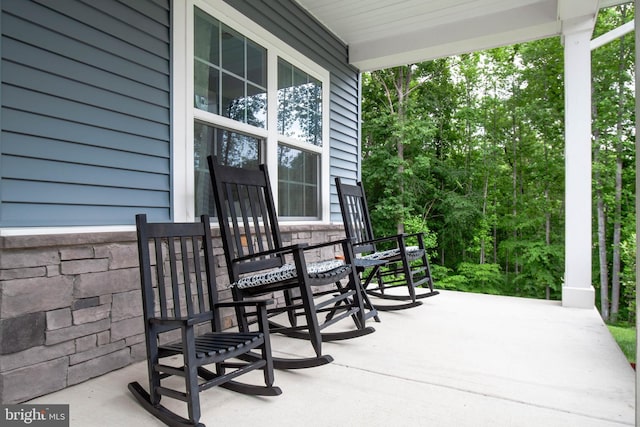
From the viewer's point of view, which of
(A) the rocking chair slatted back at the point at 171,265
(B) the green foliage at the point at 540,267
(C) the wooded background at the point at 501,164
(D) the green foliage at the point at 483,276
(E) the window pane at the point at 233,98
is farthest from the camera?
(D) the green foliage at the point at 483,276

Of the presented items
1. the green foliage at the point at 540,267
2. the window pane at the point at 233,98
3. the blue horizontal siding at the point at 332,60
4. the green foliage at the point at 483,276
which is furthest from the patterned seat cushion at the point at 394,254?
the green foliage at the point at 540,267

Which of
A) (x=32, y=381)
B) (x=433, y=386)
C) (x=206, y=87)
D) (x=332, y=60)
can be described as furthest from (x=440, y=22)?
(x=32, y=381)

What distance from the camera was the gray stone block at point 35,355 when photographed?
5.50ft

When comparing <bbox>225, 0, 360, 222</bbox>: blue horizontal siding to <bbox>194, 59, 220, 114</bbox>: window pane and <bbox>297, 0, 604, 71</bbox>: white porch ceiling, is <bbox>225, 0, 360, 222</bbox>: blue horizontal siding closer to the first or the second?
<bbox>297, 0, 604, 71</bbox>: white porch ceiling

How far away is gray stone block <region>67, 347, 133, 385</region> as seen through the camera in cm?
194

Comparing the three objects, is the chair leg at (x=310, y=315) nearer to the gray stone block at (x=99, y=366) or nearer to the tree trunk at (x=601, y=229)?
the gray stone block at (x=99, y=366)

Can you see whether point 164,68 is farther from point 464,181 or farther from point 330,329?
point 464,181

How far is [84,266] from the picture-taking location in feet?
6.50

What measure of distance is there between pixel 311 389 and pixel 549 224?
885 cm

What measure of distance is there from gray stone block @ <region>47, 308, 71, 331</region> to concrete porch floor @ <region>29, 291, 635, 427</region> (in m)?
0.31

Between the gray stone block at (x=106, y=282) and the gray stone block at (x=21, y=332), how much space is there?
0.66ft

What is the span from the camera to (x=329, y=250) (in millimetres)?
4465

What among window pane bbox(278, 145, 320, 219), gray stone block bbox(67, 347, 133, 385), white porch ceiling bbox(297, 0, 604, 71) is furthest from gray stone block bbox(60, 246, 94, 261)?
white porch ceiling bbox(297, 0, 604, 71)

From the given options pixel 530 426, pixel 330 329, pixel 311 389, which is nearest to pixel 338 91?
pixel 330 329
